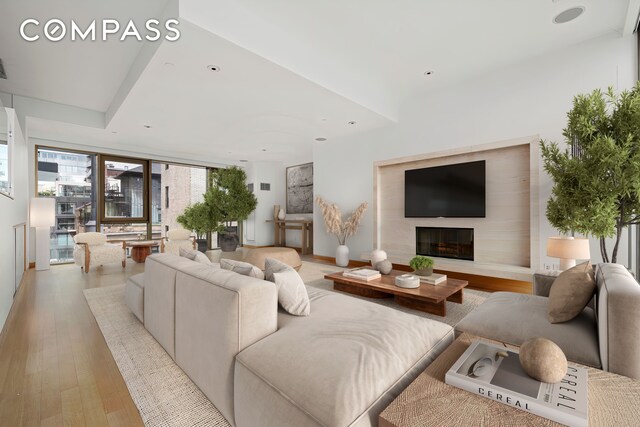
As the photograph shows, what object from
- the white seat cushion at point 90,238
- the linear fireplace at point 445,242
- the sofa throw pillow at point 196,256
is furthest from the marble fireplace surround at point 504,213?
the white seat cushion at point 90,238

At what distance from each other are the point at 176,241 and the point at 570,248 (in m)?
6.54

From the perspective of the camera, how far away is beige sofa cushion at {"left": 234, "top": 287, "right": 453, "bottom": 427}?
0.97 metres

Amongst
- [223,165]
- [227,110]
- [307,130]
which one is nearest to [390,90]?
[307,130]

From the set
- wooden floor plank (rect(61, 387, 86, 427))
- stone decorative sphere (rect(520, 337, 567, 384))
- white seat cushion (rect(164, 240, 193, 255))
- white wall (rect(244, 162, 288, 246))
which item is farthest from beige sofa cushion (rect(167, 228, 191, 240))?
stone decorative sphere (rect(520, 337, 567, 384))

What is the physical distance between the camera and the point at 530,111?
362cm

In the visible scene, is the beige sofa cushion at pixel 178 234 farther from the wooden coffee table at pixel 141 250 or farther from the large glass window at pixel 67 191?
the large glass window at pixel 67 191

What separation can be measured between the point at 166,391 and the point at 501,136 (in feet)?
14.9

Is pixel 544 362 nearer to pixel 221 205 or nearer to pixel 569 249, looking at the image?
pixel 569 249

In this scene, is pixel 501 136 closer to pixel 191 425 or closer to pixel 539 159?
pixel 539 159

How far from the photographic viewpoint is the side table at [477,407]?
0.84 meters

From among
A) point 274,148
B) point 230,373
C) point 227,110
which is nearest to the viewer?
point 230,373

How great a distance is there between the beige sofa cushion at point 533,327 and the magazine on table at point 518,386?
1.31ft

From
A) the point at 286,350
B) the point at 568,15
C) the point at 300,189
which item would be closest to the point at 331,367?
the point at 286,350

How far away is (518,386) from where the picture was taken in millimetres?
963
